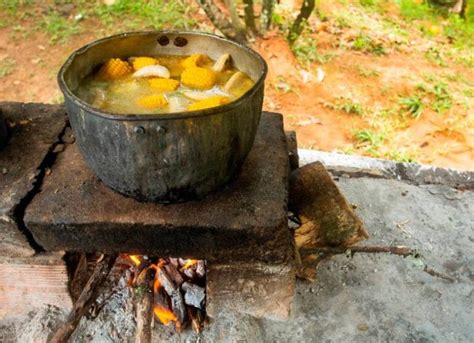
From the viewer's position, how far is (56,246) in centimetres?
200

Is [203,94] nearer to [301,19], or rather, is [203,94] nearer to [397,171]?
[397,171]

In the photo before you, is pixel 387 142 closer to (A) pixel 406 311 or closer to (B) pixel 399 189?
(B) pixel 399 189

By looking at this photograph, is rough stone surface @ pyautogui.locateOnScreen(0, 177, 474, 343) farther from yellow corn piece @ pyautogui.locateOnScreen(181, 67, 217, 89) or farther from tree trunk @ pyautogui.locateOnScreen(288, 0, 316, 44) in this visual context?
tree trunk @ pyautogui.locateOnScreen(288, 0, 316, 44)

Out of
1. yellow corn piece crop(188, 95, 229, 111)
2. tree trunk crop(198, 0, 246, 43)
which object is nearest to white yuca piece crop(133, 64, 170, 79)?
yellow corn piece crop(188, 95, 229, 111)

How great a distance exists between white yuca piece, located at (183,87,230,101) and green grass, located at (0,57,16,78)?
4.28m

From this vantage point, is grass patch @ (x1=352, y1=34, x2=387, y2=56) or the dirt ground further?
grass patch @ (x1=352, y1=34, x2=387, y2=56)

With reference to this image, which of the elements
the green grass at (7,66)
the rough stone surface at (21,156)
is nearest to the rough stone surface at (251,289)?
the rough stone surface at (21,156)

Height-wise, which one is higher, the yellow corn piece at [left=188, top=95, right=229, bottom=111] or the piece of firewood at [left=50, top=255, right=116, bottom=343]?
→ the yellow corn piece at [left=188, top=95, right=229, bottom=111]

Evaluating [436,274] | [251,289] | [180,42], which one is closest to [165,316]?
[251,289]

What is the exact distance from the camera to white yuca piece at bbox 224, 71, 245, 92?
79.1 inches

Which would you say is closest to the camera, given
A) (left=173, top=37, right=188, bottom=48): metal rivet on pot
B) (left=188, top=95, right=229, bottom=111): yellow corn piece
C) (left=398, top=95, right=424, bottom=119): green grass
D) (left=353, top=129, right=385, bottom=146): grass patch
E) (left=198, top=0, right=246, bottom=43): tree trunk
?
(left=188, top=95, right=229, bottom=111): yellow corn piece

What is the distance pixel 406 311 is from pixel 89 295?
1.66 metres

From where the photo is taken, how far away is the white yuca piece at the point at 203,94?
1940mm

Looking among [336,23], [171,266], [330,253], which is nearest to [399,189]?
[330,253]
